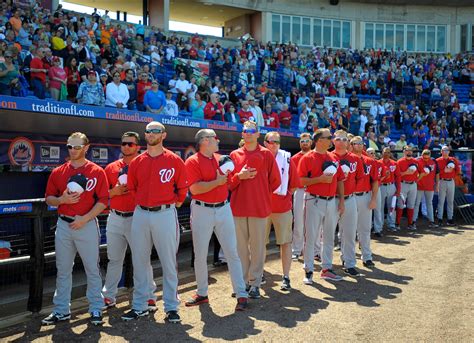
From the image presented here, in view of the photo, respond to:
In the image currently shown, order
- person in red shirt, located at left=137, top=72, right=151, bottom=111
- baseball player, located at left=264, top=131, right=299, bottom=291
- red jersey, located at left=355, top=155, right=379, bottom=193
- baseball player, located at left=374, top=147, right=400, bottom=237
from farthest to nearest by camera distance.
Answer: baseball player, located at left=374, top=147, right=400, bottom=237
person in red shirt, located at left=137, top=72, right=151, bottom=111
red jersey, located at left=355, top=155, right=379, bottom=193
baseball player, located at left=264, top=131, right=299, bottom=291

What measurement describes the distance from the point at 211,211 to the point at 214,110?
759 centimetres

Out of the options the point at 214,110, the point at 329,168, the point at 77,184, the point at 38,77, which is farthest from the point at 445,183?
the point at 77,184

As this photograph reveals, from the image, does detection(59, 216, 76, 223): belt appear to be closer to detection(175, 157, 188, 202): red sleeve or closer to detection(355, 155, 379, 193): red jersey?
detection(175, 157, 188, 202): red sleeve

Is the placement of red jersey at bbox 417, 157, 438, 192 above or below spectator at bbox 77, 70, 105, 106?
below

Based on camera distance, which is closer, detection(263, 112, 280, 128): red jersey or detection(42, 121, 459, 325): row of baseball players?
detection(42, 121, 459, 325): row of baseball players

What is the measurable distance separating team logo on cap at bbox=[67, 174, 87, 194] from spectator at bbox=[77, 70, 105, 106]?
4909 millimetres

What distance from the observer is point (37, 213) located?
5.56m

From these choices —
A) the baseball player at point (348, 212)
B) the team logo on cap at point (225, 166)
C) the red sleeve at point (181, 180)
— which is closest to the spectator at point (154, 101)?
the baseball player at point (348, 212)

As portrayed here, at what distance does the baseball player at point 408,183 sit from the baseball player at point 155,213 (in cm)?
871

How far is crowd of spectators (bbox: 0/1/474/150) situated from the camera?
10.5 metres

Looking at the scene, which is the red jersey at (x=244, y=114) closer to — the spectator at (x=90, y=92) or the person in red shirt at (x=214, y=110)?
the person in red shirt at (x=214, y=110)

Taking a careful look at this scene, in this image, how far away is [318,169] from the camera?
6996mm

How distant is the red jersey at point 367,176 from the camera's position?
8377 mm

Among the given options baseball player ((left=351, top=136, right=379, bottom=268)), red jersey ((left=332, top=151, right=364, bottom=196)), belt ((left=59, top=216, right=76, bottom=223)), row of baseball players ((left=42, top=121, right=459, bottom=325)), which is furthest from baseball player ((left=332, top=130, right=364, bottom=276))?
belt ((left=59, top=216, right=76, bottom=223))
